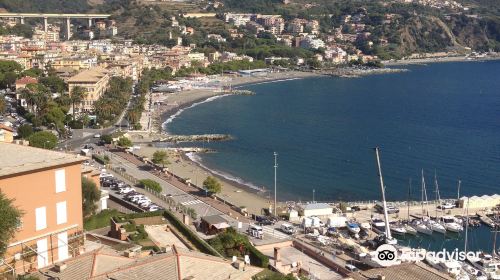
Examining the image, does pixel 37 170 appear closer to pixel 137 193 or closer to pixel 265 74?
pixel 137 193

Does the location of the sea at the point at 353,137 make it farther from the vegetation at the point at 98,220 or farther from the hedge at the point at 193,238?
the vegetation at the point at 98,220

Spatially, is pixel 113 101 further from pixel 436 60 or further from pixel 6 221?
pixel 436 60

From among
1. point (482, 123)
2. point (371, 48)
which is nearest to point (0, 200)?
point (482, 123)

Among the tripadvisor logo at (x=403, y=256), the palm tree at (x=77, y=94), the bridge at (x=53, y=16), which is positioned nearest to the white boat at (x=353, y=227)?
the tripadvisor logo at (x=403, y=256)

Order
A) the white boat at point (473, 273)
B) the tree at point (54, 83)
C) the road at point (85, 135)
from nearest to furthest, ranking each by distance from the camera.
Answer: the white boat at point (473, 273) → the road at point (85, 135) → the tree at point (54, 83)

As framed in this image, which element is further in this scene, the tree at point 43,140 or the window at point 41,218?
the tree at point 43,140

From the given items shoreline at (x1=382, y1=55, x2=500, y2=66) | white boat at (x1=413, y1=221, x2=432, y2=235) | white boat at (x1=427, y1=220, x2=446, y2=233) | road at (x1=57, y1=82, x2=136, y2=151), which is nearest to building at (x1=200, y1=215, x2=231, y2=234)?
white boat at (x1=413, y1=221, x2=432, y2=235)

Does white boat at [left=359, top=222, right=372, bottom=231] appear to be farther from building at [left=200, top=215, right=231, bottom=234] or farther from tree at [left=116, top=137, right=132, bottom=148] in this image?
tree at [left=116, top=137, right=132, bottom=148]
